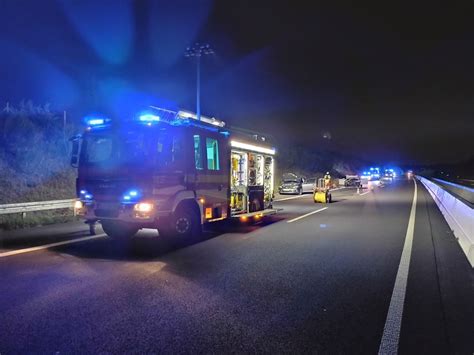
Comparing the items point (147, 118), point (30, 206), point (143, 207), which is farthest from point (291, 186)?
point (143, 207)

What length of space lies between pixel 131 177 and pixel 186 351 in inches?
218

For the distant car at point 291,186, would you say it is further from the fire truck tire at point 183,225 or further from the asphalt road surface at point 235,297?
the fire truck tire at point 183,225

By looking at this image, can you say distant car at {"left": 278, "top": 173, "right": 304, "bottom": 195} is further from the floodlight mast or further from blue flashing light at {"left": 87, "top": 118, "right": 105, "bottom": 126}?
blue flashing light at {"left": 87, "top": 118, "right": 105, "bottom": 126}

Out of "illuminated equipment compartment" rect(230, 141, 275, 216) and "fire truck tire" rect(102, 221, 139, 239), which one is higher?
"illuminated equipment compartment" rect(230, 141, 275, 216)

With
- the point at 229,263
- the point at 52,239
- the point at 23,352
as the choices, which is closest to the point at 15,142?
the point at 52,239

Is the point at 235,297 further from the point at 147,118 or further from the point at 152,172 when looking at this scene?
the point at 147,118

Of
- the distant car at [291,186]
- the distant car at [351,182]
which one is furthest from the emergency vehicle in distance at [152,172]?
the distant car at [351,182]

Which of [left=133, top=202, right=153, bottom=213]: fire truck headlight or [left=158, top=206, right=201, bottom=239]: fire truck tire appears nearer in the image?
[left=133, top=202, right=153, bottom=213]: fire truck headlight

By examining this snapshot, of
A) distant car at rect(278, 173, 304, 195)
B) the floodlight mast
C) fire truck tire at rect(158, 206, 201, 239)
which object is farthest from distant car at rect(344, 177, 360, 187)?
fire truck tire at rect(158, 206, 201, 239)

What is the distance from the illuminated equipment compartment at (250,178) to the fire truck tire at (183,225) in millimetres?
→ 2413

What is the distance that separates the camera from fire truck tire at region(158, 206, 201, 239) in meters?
9.45

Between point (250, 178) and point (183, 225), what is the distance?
14.9 feet

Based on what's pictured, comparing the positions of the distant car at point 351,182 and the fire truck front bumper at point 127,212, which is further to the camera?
the distant car at point 351,182

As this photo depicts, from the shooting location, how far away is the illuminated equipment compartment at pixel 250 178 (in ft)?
42.0
